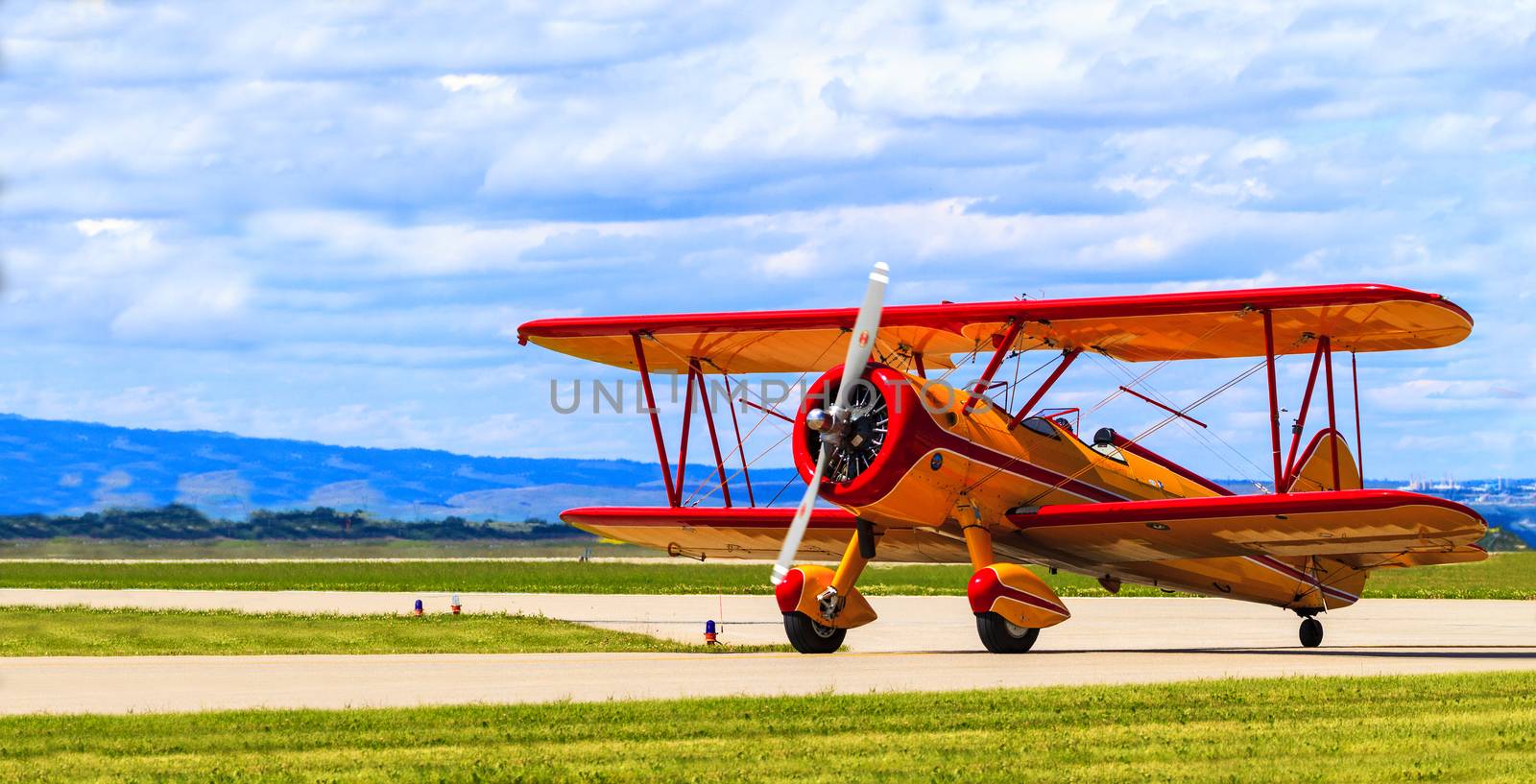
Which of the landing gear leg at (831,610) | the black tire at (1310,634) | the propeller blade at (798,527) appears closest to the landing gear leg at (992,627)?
the landing gear leg at (831,610)

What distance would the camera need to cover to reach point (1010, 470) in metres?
22.4

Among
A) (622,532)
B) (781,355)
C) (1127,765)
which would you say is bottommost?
(1127,765)

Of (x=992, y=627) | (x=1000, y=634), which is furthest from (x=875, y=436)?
(x=1000, y=634)

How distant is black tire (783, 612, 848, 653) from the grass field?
19668 mm

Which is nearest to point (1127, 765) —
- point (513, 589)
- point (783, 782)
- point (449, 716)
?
point (783, 782)

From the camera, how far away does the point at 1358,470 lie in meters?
27.1

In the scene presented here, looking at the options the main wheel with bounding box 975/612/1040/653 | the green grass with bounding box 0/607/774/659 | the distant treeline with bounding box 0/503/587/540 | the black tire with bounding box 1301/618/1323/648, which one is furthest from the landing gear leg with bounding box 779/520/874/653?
the distant treeline with bounding box 0/503/587/540

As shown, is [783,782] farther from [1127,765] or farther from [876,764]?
[1127,765]

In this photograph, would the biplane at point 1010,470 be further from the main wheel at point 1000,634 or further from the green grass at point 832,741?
the green grass at point 832,741

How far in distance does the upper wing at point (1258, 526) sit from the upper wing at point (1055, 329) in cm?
233

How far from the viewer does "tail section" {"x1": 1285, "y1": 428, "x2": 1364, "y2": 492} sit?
27.3m

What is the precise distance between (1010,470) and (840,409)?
2.59 metres

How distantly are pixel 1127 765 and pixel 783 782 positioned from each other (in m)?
2.32

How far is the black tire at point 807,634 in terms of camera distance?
2198cm
